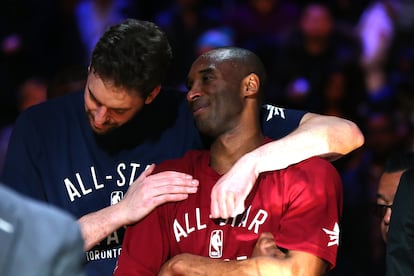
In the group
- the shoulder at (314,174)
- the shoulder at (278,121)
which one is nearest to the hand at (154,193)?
the shoulder at (314,174)

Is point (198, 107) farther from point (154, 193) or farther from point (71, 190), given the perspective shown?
point (71, 190)

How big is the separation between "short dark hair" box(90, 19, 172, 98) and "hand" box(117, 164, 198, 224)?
1.17 ft

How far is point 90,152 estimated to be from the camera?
3926 mm

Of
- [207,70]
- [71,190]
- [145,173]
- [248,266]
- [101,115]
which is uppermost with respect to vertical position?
[207,70]

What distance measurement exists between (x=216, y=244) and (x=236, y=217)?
0.41ft

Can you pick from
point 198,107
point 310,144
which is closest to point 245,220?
point 310,144

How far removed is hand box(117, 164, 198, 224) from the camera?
11.5 feet

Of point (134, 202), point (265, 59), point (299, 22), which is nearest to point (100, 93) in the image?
point (134, 202)

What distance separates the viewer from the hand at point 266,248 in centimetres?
331

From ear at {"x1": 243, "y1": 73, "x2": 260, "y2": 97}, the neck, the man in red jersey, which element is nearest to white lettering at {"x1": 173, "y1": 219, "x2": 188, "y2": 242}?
the man in red jersey

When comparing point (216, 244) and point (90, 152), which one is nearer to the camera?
point (216, 244)

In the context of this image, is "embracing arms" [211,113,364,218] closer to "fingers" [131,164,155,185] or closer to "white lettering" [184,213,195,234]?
"white lettering" [184,213,195,234]

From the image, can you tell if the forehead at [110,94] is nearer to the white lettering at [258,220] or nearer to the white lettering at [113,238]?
the white lettering at [113,238]

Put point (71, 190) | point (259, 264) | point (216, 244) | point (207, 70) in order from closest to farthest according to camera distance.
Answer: point (259, 264) < point (216, 244) < point (207, 70) < point (71, 190)
